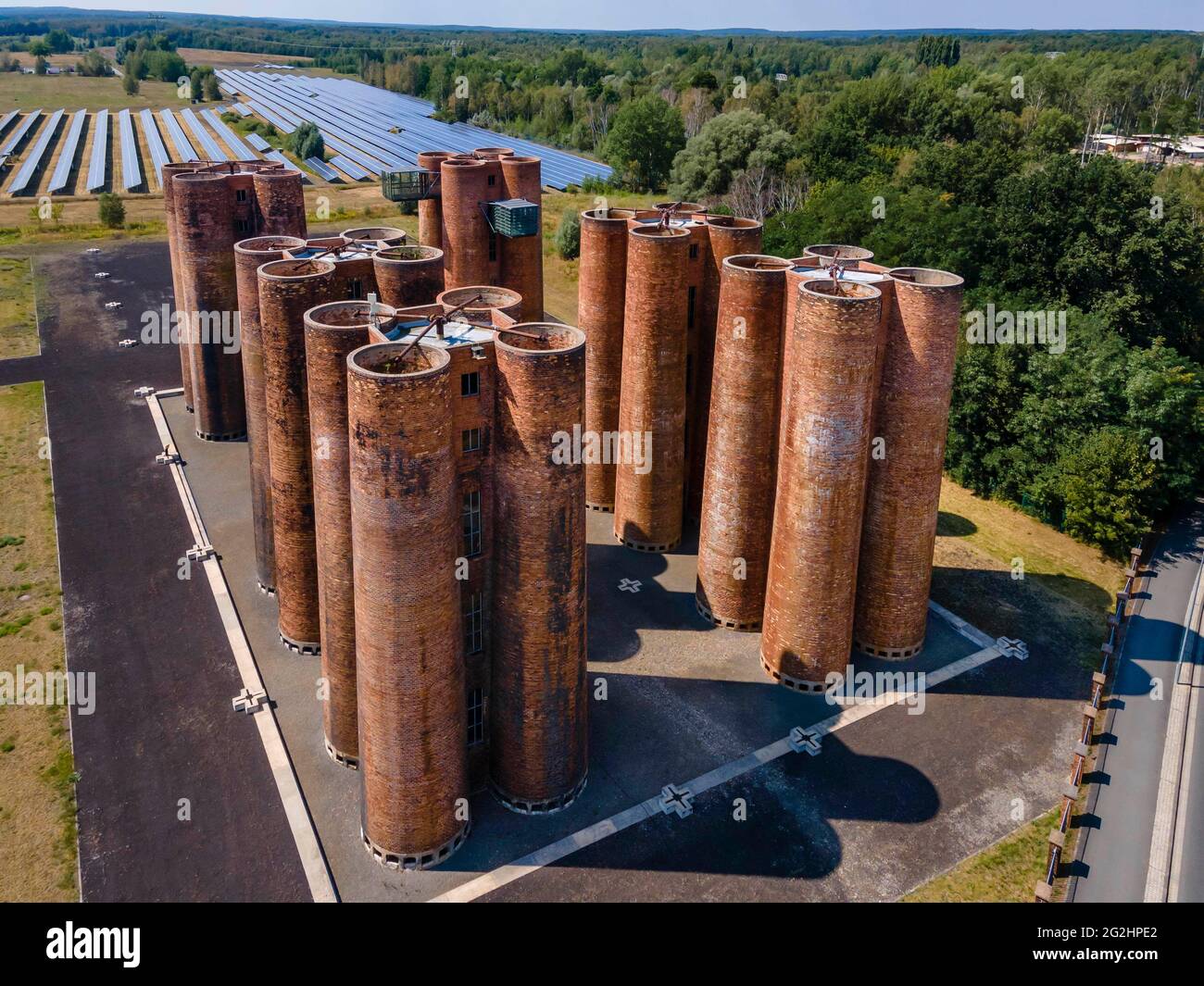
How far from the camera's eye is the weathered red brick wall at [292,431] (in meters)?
23.4

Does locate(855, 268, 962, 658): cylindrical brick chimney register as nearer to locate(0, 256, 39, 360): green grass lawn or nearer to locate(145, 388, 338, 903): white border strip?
locate(145, 388, 338, 903): white border strip

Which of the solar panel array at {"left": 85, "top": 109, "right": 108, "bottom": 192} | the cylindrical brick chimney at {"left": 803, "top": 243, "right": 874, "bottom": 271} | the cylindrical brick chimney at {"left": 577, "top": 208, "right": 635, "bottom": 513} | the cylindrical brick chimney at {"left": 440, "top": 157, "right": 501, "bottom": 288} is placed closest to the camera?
the cylindrical brick chimney at {"left": 803, "top": 243, "right": 874, "bottom": 271}

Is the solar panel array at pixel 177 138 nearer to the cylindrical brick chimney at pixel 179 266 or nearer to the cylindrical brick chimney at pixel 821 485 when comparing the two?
the cylindrical brick chimney at pixel 179 266

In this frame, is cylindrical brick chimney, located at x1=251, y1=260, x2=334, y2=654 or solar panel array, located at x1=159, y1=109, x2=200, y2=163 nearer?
cylindrical brick chimney, located at x1=251, y1=260, x2=334, y2=654

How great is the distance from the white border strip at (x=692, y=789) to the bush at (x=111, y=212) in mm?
78530

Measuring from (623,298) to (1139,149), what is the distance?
328 feet

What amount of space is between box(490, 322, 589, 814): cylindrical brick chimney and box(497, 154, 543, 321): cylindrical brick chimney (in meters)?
16.2

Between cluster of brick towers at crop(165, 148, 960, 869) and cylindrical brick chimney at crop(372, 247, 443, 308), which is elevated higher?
cylindrical brick chimney at crop(372, 247, 443, 308)

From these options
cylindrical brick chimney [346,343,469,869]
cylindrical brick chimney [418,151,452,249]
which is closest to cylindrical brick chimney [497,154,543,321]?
cylindrical brick chimney [418,151,452,249]

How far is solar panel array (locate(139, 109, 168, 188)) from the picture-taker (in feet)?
334

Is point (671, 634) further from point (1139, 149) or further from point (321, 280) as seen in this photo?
point (1139, 149)

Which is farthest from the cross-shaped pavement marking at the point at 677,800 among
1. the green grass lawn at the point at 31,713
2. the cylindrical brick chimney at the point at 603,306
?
the cylindrical brick chimney at the point at 603,306

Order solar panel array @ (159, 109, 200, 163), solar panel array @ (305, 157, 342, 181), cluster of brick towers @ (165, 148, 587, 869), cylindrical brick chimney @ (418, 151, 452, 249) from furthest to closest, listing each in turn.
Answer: solar panel array @ (159, 109, 200, 163) < solar panel array @ (305, 157, 342, 181) < cylindrical brick chimney @ (418, 151, 452, 249) < cluster of brick towers @ (165, 148, 587, 869)
